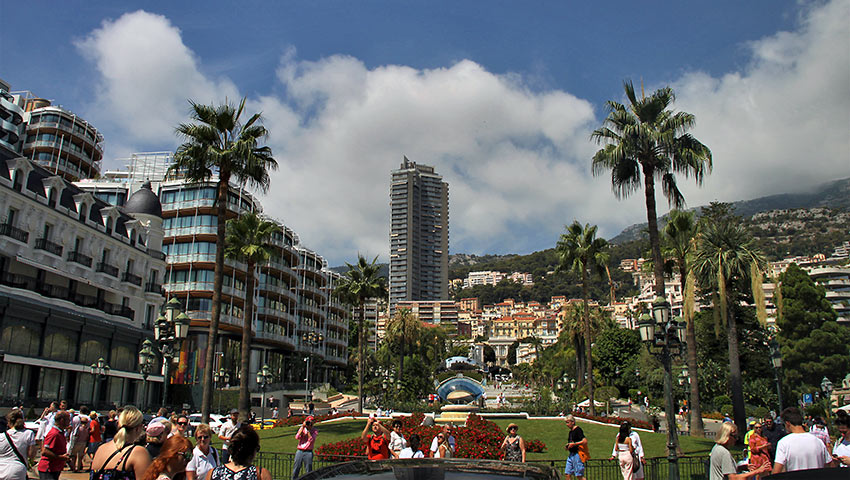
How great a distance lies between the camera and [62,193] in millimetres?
40312

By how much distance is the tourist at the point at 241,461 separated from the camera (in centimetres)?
516

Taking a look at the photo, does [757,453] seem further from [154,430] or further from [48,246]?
[48,246]

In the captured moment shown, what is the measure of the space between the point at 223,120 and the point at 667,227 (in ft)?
72.0

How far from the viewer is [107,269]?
43375 millimetres

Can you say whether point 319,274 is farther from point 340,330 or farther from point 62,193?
point 62,193

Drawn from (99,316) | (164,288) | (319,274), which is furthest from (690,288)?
(319,274)

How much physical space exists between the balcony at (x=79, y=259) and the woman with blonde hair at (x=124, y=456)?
39.2 meters

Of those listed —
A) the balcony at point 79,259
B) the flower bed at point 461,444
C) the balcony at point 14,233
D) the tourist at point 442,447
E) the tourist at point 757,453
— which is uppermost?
the balcony at point 14,233

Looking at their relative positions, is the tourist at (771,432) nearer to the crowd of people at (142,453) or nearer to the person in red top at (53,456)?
the crowd of people at (142,453)

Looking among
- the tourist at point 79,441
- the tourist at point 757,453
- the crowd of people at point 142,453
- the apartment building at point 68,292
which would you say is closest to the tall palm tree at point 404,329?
the apartment building at point 68,292

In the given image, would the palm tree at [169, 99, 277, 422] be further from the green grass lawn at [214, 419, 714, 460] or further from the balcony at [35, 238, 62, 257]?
the balcony at [35, 238, 62, 257]

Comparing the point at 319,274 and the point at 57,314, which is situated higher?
the point at 319,274

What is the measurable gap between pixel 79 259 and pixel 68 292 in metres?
2.29

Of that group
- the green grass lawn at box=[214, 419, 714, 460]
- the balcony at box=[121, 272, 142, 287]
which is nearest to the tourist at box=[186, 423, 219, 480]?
the green grass lawn at box=[214, 419, 714, 460]
